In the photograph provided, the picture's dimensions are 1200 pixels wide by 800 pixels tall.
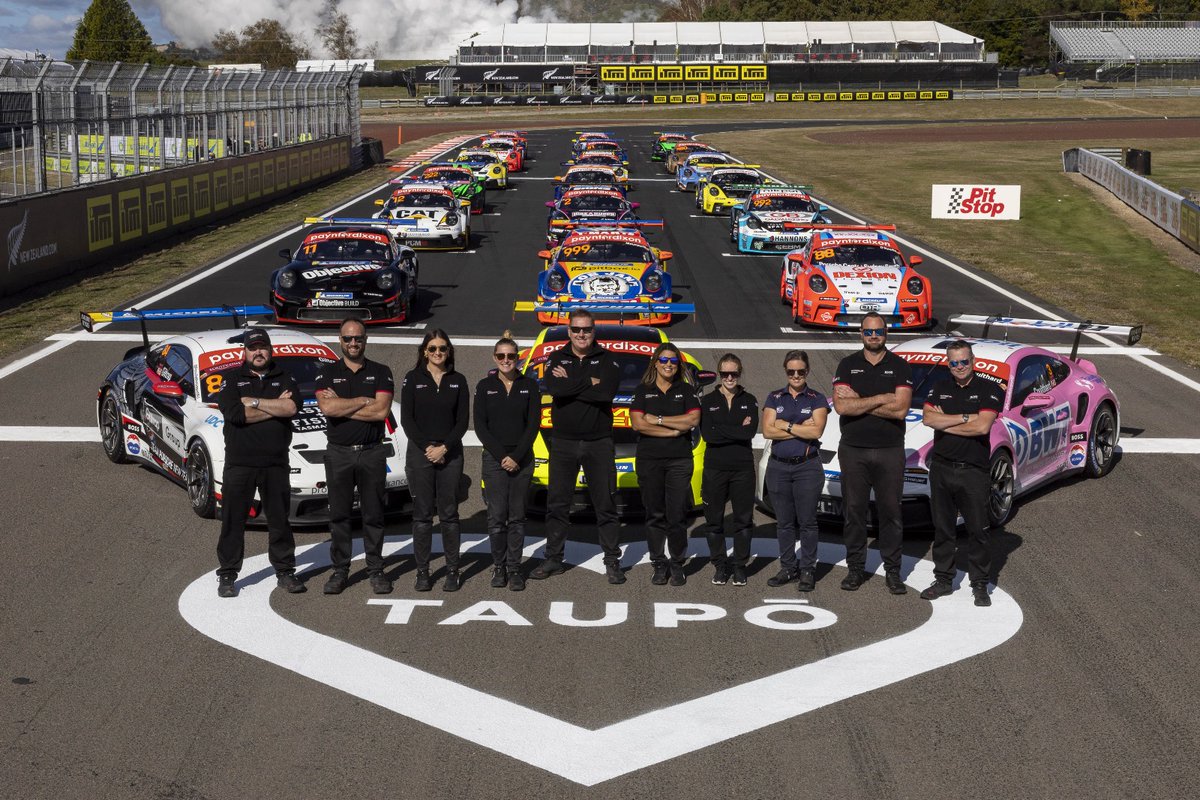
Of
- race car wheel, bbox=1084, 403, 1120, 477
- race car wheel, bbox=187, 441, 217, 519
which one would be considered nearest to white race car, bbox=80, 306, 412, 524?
race car wheel, bbox=187, 441, 217, 519

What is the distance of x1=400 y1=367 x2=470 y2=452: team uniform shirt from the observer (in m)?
9.46

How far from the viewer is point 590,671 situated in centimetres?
819

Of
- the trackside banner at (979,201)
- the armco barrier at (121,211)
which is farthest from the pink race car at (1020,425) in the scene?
the trackside banner at (979,201)

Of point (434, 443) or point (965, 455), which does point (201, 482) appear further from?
point (965, 455)

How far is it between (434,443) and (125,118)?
70.0ft

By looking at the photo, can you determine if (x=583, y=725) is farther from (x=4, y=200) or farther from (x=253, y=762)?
(x=4, y=200)

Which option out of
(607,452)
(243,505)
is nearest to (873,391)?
(607,452)

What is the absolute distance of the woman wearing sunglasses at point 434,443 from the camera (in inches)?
373

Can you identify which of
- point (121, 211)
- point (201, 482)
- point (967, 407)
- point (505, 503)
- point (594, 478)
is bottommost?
point (201, 482)

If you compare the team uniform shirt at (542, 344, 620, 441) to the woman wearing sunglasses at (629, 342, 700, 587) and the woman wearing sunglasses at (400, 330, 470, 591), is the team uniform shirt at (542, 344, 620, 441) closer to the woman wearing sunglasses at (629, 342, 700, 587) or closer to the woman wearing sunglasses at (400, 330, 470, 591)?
the woman wearing sunglasses at (629, 342, 700, 587)

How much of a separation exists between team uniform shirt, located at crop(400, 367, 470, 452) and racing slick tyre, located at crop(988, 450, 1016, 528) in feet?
14.2

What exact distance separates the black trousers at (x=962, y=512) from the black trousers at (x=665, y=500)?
1.68 metres

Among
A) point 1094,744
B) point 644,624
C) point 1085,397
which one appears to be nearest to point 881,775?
point 1094,744

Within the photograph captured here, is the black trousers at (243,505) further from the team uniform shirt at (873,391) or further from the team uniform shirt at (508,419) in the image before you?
the team uniform shirt at (873,391)
